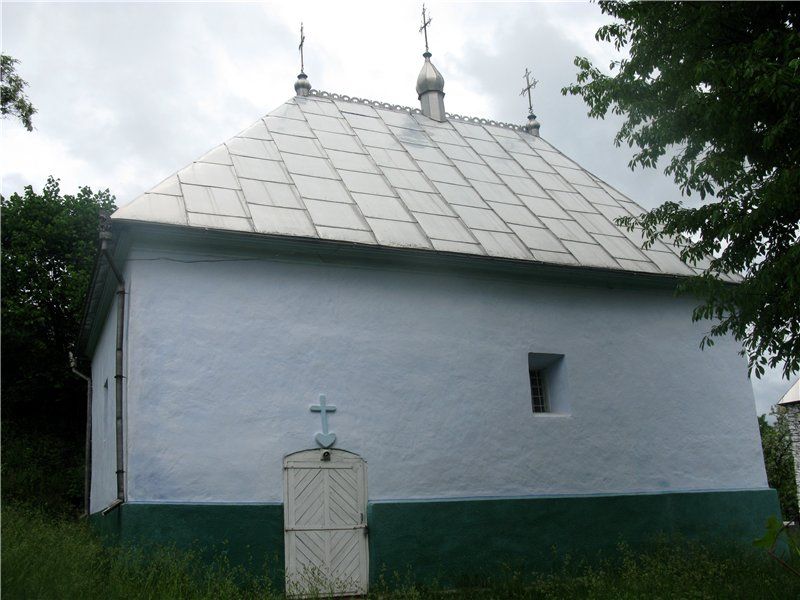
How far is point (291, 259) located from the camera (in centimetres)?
1071

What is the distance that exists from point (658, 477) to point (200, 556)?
7.35m

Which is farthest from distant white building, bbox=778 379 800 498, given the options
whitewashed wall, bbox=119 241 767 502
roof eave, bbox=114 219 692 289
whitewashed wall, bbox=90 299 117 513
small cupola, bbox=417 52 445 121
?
whitewashed wall, bbox=90 299 117 513

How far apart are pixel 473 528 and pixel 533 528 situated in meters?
1.00

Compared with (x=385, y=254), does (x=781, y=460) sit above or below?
below

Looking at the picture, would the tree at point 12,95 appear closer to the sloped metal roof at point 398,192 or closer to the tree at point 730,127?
the sloped metal roof at point 398,192

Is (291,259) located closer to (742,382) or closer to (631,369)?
(631,369)

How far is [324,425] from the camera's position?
1019 centimetres

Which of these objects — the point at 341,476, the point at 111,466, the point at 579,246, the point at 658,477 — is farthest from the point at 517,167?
the point at 111,466

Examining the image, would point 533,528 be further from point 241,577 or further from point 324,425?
point 241,577

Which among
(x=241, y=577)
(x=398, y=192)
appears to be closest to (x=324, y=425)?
(x=241, y=577)

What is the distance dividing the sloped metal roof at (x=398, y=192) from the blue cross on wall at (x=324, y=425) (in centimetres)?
232

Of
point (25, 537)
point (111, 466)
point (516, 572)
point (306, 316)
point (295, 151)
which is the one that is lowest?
point (516, 572)

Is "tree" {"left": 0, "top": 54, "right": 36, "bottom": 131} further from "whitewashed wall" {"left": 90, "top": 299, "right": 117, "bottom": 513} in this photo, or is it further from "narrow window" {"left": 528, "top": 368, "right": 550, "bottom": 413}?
"narrow window" {"left": 528, "top": 368, "right": 550, "bottom": 413}

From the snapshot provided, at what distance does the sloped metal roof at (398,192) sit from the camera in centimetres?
1098
